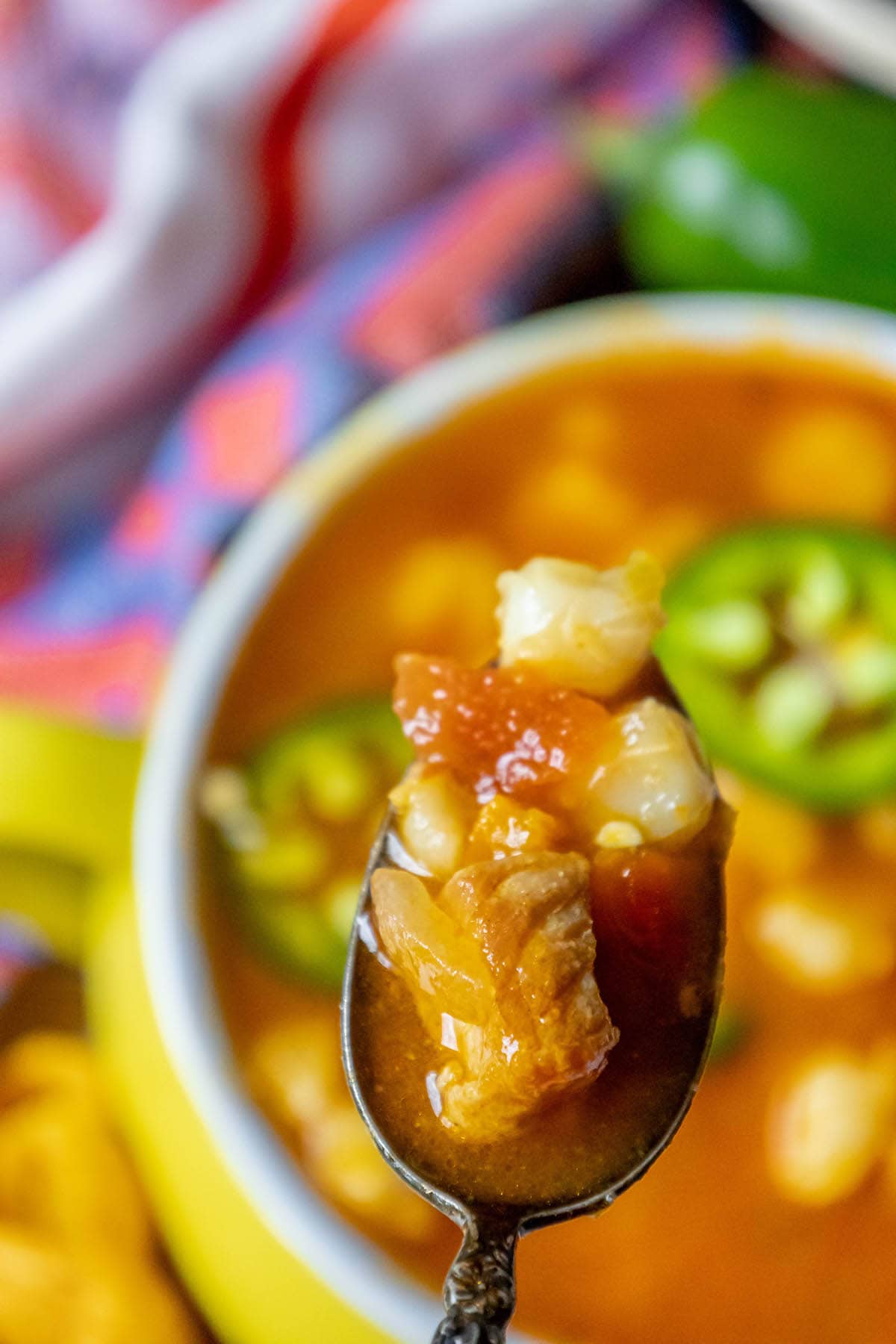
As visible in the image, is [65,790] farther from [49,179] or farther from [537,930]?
[49,179]

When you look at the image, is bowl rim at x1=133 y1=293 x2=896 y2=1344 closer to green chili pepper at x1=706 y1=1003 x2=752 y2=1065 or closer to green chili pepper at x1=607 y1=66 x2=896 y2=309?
green chili pepper at x1=607 y1=66 x2=896 y2=309

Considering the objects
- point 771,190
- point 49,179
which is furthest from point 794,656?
point 49,179

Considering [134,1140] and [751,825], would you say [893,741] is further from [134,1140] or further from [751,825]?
[134,1140]

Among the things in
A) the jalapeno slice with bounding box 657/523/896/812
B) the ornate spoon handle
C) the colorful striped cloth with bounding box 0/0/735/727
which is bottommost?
the ornate spoon handle

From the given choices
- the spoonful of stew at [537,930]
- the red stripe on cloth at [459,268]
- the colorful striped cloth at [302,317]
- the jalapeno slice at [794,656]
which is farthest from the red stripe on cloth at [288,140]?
the spoonful of stew at [537,930]

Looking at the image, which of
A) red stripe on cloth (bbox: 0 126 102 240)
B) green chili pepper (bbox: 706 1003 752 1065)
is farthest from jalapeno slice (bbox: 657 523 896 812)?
red stripe on cloth (bbox: 0 126 102 240)

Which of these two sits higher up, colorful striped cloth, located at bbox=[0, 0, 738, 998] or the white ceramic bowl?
the white ceramic bowl

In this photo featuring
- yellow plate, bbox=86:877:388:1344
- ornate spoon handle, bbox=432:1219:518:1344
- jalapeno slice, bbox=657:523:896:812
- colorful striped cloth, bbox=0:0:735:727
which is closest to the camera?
ornate spoon handle, bbox=432:1219:518:1344
